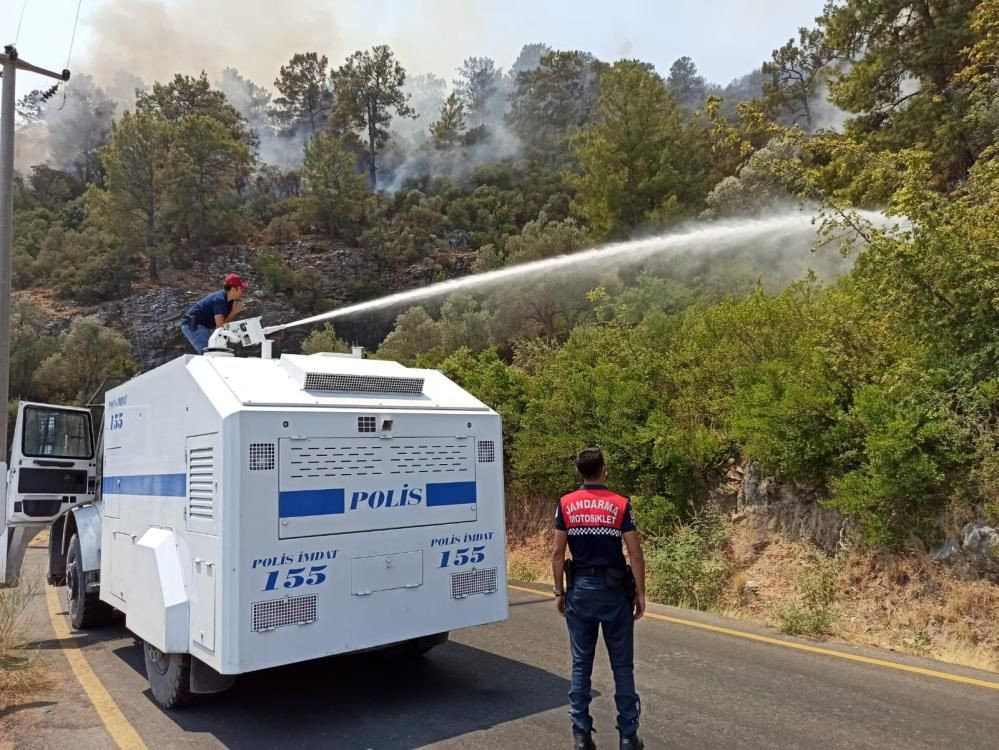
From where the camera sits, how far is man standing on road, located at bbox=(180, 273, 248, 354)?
709 centimetres

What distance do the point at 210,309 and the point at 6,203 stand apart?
7684 millimetres

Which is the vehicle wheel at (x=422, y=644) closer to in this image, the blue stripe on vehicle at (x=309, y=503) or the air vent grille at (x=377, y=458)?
the air vent grille at (x=377, y=458)

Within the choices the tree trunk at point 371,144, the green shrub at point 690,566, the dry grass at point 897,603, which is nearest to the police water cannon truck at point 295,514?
the green shrub at point 690,566

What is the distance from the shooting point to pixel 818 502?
8.04 m

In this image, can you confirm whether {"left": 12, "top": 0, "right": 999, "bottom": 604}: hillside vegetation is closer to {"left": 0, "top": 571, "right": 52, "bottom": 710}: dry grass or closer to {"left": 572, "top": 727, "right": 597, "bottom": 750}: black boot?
{"left": 572, "top": 727, "right": 597, "bottom": 750}: black boot

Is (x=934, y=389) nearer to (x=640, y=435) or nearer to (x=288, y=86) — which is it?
(x=640, y=435)

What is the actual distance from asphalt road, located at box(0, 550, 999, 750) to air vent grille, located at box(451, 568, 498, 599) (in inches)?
28.3

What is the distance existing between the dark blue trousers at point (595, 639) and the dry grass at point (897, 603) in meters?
3.57

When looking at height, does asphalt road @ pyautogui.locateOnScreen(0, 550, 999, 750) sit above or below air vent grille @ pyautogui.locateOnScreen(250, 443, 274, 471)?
below

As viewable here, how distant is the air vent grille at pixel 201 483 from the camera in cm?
450

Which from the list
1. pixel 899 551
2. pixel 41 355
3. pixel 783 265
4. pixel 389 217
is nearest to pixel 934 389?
pixel 899 551

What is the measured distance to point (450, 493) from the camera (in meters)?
5.31

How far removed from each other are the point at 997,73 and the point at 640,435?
21.7 feet

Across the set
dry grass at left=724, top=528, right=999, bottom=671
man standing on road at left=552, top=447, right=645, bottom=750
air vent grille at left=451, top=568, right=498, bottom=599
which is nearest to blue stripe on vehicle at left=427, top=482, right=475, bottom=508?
air vent grille at left=451, top=568, right=498, bottom=599
